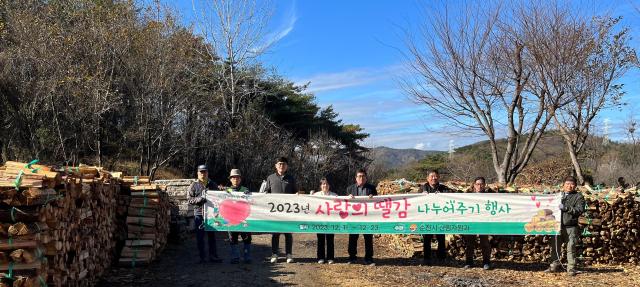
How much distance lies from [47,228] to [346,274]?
4.54 metres

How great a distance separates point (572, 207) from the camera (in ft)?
27.2

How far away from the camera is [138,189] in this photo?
9180 mm

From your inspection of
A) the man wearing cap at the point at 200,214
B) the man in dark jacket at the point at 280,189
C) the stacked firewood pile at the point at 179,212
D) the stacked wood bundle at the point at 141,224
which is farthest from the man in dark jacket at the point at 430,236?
the stacked firewood pile at the point at 179,212

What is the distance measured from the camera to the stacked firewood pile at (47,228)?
479cm

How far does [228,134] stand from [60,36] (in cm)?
929

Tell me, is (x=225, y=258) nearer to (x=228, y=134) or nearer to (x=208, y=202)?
(x=208, y=202)

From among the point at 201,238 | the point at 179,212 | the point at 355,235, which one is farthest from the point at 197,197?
the point at 179,212

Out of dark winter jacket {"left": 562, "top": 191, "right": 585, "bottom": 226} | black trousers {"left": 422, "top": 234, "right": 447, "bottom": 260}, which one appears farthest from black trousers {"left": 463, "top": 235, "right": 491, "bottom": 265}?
dark winter jacket {"left": 562, "top": 191, "right": 585, "bottom": 226}

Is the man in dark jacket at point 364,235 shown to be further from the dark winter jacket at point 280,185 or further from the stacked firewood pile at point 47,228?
the stacked firewood pile at point 47,228

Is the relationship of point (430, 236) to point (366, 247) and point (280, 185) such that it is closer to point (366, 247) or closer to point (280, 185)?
point (366, 247)

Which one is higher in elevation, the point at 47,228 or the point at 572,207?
the point at 572,207

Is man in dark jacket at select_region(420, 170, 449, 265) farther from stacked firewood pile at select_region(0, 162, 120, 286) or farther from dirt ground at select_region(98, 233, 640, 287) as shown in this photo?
stacked firewood pile at select_region(0, 162, 120, 286)

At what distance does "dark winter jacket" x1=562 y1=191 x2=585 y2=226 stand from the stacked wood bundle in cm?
714

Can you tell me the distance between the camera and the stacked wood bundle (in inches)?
338
